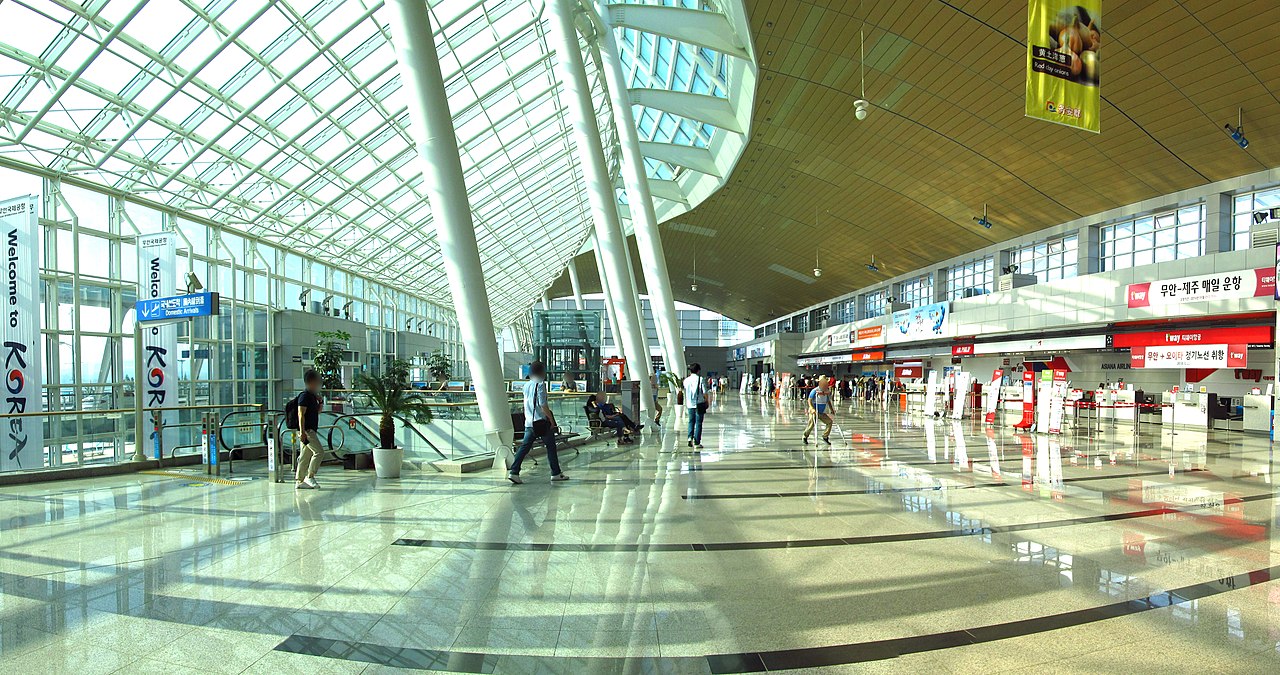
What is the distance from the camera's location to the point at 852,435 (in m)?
16.0

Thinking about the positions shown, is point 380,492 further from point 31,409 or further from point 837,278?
point 837,278

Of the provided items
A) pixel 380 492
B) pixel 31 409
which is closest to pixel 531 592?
pixel 380 492

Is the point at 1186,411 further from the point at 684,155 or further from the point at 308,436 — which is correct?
the point at 308,436

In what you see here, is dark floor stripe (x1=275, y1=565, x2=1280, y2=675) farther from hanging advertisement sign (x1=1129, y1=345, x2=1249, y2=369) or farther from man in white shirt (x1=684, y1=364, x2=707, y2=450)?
hanging advertisement sign (x1=1129, y1=345, x2=1249, y2=369)

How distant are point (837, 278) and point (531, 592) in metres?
43.4

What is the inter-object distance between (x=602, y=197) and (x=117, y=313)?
1335cm

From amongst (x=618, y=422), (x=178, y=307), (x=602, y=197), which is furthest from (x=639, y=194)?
(x=178, y=307)

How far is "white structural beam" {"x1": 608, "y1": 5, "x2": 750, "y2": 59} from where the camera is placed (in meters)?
18.4

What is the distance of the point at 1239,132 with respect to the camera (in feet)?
50.9

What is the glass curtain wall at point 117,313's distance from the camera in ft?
33.9

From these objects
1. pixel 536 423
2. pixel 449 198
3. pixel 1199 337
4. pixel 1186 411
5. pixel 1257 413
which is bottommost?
pixel 1186 411

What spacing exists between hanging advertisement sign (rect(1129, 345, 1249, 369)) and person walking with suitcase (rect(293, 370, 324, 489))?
65.7 feet

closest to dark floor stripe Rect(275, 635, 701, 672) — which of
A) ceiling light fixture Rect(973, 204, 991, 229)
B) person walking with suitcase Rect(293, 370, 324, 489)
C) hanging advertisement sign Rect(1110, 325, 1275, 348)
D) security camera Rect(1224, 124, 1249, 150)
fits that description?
person walking with suitcase Rect(293, 370, 324, 489)

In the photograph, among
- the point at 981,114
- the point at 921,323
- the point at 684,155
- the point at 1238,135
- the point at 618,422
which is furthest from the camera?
the point at 921,323
